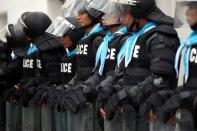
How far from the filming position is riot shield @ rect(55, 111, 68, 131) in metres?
6.95

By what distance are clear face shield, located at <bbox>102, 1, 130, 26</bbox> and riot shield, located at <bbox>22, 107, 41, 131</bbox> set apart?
5.62 feet

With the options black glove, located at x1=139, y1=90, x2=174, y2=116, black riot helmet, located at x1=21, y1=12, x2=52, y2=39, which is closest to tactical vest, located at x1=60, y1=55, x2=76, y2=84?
black riot helmet, located at x1=21, y1=12, x2=52, y2=39

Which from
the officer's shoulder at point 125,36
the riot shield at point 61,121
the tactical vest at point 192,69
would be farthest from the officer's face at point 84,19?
the tactical vest at point 192,69

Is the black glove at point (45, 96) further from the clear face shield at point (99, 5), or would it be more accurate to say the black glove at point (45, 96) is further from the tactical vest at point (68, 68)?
the clear face shield at point (99, 5)

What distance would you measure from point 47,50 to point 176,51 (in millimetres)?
2707

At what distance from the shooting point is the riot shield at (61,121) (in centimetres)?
695

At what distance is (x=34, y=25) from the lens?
802 cm

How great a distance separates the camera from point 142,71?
570cm

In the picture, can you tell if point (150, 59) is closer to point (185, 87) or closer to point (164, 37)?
point (164, 37)

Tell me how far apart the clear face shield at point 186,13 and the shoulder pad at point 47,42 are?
9.47ft

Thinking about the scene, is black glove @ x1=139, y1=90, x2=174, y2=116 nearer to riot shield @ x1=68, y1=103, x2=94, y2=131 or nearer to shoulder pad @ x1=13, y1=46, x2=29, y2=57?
riot shield @ x1=68, y1=103, x2=94, y2=131

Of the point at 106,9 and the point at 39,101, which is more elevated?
the point at 106,9

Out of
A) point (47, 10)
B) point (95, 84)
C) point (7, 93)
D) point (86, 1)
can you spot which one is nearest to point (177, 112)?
point (95, 84)

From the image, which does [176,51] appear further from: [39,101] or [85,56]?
[39,101]
